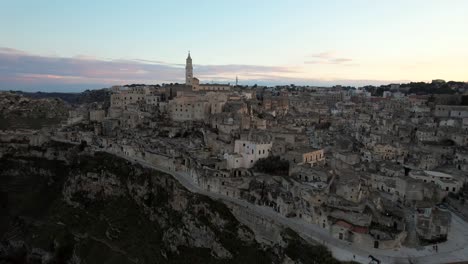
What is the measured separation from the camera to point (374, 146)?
44.5 m

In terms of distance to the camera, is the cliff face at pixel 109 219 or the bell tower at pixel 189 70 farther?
the bell tower at pixel 189 70

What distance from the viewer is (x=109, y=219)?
3891 centimetres

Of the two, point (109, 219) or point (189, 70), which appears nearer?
point (109, 219)

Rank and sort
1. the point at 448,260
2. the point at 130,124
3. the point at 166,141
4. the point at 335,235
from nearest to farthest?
1. the point at 448,260
2. the point at 335,235
3. the point at 166,141
4. the point at 130,124

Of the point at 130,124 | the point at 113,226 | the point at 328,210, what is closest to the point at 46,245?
the point at 113,226

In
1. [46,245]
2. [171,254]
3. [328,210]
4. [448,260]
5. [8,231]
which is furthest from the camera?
[8,231]

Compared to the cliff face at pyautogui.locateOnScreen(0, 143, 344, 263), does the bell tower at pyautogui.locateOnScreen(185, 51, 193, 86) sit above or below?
above

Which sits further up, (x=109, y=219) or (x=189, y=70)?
(x=189, y=70)

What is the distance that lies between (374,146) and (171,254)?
27.7 m

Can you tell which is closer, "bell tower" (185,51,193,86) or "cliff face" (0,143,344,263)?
"cliff face" (0,143,344,263)

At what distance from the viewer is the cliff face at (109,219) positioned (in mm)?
29641

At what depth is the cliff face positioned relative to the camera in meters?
29.6

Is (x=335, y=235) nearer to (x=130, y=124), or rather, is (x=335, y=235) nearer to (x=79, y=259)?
(x=79, y=259)

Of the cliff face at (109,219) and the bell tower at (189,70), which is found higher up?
the bell tower at (189,70)
